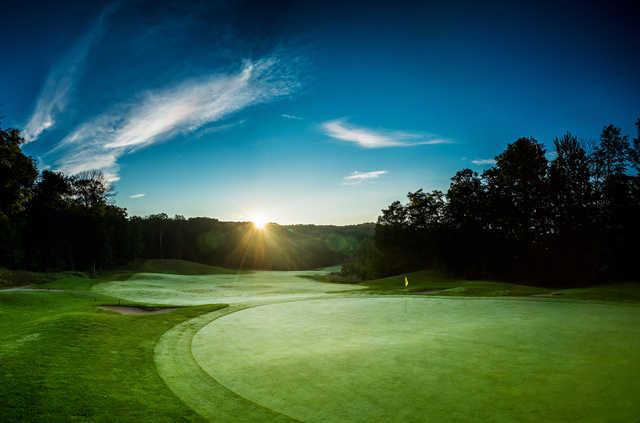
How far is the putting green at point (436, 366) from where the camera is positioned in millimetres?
4926

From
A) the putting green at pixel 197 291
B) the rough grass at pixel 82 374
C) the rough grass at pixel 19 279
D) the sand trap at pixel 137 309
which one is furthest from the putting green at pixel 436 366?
the rough grass at pixel 19 279

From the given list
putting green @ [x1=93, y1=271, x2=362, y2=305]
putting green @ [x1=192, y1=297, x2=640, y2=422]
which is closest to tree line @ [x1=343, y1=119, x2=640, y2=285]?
putting green @ [x1=93, y1=271, x2=362, y2=305]

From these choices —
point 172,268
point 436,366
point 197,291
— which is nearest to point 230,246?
point 172,268

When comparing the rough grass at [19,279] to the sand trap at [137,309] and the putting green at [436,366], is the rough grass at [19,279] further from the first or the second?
the putting green at [436,366]

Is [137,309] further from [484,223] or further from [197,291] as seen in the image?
[484,223]

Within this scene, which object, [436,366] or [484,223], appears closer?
[436,366]

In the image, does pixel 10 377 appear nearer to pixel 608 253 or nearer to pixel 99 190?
pixel 608 253

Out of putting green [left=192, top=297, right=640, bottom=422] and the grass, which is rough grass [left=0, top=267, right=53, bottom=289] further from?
putting green [left=192, top=297, right=640, bottom=422]

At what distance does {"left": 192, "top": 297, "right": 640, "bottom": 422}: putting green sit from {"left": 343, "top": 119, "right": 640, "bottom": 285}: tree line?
32.5m

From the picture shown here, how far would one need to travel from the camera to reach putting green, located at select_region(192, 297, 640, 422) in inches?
194

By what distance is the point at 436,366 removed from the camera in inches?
266

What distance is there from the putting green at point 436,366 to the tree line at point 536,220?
107 ft

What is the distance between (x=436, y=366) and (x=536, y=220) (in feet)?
A: 146

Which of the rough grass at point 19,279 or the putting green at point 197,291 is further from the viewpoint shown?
the rough grass at point 19,279
